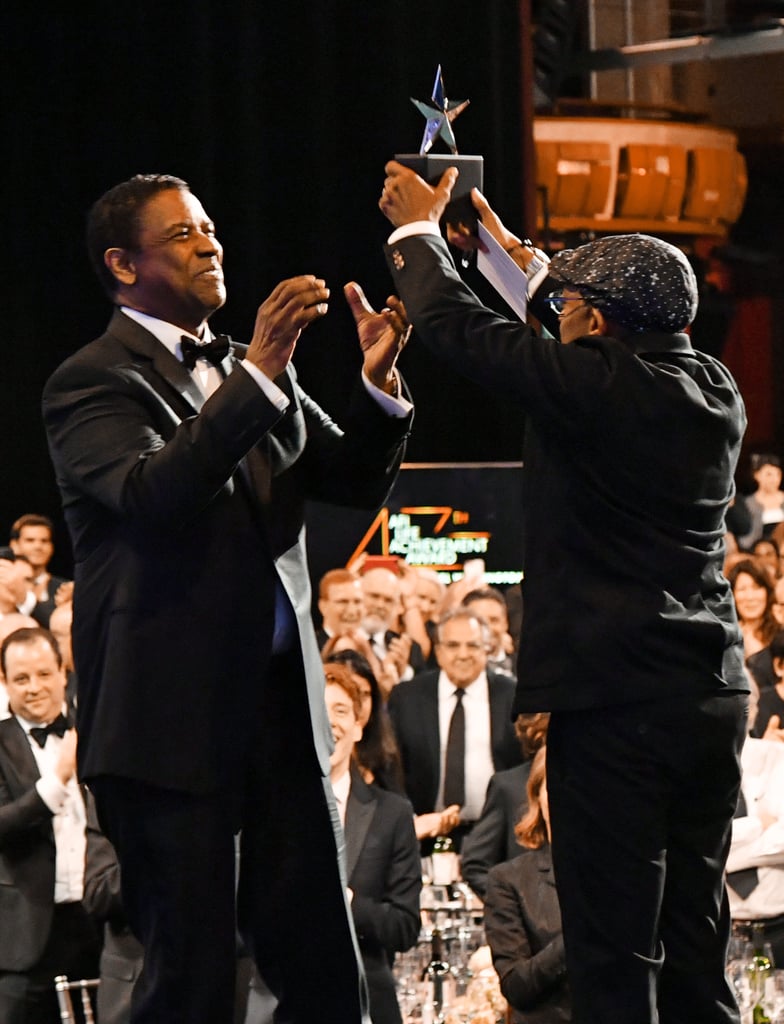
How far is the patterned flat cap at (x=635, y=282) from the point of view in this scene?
2.54 metres

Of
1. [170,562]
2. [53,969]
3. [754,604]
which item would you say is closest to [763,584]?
[754,604]

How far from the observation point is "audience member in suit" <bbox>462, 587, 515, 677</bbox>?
713cm

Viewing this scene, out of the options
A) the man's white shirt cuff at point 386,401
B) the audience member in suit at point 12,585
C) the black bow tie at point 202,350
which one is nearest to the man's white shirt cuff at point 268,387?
the black bow tie at point 202,350

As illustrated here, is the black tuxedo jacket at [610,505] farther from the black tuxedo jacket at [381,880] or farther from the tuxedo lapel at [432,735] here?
the tuxedo lapel at [432,735]

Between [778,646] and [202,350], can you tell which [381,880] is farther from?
[202,350]

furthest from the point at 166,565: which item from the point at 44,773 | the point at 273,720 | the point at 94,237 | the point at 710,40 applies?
the point at 710,40

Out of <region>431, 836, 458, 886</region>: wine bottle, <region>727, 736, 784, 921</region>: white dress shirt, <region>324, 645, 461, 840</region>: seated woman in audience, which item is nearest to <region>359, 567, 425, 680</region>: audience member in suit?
<region>431, 836, 458, 886</region>: wine bottle

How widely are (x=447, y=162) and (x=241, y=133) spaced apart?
24.4 feet

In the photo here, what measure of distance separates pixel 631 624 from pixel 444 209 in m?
0.75

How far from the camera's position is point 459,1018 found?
4.21 meters

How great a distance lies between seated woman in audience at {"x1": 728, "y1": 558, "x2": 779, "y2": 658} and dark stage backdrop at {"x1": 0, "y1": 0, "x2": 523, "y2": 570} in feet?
11.1

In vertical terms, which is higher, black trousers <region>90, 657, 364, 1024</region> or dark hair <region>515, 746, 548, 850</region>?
black trousers <region>90, 657, 364, 1024</region>

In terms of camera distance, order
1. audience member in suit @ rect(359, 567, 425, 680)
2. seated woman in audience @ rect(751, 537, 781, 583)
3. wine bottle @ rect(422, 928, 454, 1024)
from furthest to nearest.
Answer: seated woman in audience @ rect(751, 537, 781, 583), audience member in suit @ rect(359, 567, 425, 680), wine bottle @ rect(422, 928, 454, 1024)

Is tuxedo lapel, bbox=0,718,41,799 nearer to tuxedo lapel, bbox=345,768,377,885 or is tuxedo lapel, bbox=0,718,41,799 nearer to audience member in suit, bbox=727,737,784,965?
tuxedo lapel, bbox=345,768,377,885
